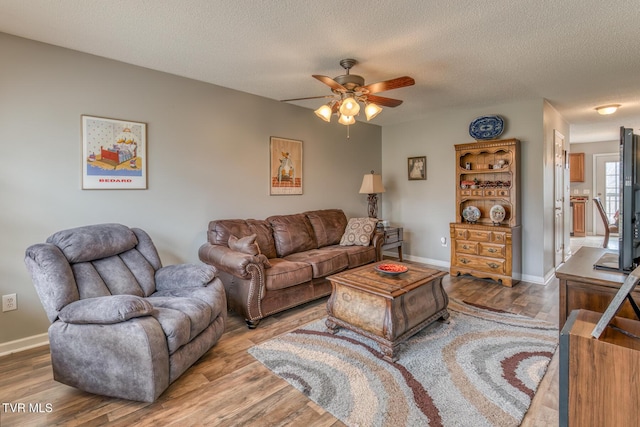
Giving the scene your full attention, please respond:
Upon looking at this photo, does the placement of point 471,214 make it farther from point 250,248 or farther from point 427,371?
point 250,248

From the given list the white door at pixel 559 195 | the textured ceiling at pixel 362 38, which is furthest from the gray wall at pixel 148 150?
the white door at pixel 559 195

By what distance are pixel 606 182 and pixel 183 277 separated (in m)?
9.69

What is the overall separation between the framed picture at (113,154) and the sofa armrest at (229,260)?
3.00 feet

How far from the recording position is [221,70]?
3.18 meters

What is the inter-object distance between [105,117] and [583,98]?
5.53 meters

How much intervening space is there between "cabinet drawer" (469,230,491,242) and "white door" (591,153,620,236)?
5.80m

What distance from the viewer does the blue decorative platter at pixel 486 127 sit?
14.4 ft

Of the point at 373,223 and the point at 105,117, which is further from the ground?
the point at 105,117

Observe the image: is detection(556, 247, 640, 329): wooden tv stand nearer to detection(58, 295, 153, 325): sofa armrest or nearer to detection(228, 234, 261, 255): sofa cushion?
detection(228, 234, 261, 255): sofa cushion

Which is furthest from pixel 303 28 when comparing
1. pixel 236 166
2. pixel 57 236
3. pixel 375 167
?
pixel 375 167

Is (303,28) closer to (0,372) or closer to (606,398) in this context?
(606,398)

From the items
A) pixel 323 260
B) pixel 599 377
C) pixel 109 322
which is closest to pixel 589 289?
pixel 599 377

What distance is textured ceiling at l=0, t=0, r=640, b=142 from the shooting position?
A: 2117mm

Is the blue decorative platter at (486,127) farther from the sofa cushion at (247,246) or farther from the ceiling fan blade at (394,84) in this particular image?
the sofa cushion at (247,246)
